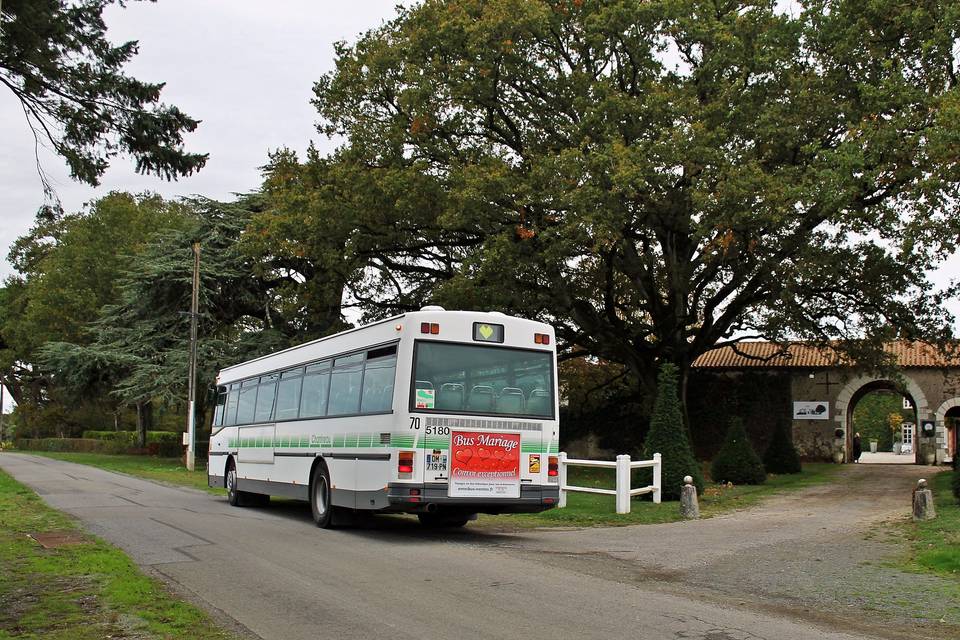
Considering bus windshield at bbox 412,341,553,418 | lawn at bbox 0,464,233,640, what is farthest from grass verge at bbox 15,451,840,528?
Result: lawn at bbox 0,464,233,640

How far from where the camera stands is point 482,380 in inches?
553

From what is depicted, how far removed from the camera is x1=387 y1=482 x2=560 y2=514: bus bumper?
43.6 ft

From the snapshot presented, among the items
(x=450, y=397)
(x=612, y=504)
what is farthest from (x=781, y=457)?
(x=450, y=397)

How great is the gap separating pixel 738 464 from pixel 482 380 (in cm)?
1493

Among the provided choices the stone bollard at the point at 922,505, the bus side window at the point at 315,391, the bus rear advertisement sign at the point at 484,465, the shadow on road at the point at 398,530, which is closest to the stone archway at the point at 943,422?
the stone bollard at the point at 922,505

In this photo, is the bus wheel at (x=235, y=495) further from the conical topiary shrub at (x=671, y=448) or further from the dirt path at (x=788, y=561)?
the conical topiary shrub at (x=671, y=448)

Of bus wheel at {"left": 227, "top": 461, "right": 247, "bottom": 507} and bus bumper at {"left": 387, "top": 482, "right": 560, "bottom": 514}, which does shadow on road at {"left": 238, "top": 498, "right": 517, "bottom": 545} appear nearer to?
bus bumper at {"left": 387, "top": 482, "right": 560, "bottom": 514}

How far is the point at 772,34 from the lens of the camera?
82.0 ft

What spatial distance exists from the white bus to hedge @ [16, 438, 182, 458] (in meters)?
36.0

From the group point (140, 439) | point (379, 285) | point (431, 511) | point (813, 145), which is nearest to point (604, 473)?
point (379, 285)

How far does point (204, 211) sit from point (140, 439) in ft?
53.6

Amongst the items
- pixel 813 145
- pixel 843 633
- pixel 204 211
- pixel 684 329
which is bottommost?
pixel 843 633

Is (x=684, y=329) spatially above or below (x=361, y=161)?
below

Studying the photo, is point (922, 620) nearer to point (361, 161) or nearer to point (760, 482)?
point (760, 482)
